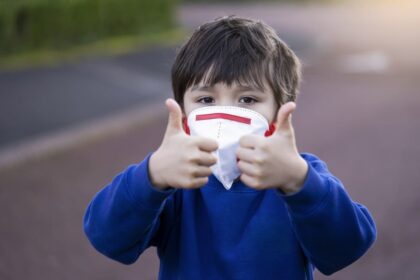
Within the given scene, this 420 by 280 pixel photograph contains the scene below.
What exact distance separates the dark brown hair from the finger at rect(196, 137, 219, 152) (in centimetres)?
38

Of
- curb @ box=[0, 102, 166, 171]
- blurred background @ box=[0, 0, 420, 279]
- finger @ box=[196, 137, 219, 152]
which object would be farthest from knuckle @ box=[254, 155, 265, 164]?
curb @ box=[0, 102, 166, 171]

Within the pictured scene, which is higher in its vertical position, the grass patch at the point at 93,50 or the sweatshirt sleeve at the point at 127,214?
the sweatshirt sleeve at the point at 127,214

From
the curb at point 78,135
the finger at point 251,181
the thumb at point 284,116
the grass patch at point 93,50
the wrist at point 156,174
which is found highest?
the thumb at point 284,116

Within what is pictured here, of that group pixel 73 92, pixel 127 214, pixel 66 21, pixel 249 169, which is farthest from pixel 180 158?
pixel 66 21

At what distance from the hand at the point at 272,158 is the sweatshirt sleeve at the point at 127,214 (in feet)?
0.82

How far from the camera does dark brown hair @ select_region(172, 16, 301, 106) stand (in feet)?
6.77

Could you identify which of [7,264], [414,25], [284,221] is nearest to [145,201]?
[284,221]

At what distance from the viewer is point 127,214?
188cm

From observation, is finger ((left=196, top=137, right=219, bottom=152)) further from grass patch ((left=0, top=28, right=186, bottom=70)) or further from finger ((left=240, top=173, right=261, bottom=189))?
grass patch ((left=0, top=28, right=186, bottom=70))

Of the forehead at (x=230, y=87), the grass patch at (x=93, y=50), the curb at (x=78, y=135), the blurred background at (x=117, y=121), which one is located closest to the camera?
the forehead at (x=230, y=87)

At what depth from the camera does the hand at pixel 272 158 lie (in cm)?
166

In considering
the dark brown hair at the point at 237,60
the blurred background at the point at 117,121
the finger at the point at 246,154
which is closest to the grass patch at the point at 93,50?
the blurred background at the point at 117,121

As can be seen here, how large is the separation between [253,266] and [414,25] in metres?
22.0

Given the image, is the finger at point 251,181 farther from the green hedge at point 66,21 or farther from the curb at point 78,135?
the green hedge at point 66,21
